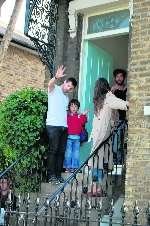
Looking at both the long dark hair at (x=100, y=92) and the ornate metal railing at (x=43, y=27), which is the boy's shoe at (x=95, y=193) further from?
the ornate metal railing at (x=43, y=27)

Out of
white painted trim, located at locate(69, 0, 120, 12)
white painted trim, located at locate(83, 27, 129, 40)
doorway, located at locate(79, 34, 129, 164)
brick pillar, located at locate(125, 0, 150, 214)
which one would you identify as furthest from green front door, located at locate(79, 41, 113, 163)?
brick pillar, located at locate(125, 0, 150, 214)

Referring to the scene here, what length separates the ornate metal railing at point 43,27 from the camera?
10539 millimetres

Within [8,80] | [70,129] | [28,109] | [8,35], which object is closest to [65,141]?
[70,129]

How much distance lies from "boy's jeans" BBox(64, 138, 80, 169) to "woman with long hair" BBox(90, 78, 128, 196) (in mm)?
718

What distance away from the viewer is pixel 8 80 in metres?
18.0

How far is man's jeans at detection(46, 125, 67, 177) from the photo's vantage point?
28.2 feet

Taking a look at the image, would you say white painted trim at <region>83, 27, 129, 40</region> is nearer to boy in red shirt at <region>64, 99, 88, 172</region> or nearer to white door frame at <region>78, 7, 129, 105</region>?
white door frame at <region>78, 7, 129, 105</region>

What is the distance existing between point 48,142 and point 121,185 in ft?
4.95

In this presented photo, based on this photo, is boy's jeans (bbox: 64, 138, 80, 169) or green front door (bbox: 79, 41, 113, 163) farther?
green front door (bbox: 79, 41, 113, 163)

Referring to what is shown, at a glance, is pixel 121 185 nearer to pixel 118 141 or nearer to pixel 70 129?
pixel 118 141

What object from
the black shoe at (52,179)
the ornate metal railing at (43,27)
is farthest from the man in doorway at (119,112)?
the ornate metal railing at (43,27)

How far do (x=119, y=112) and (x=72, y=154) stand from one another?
1.09 meters

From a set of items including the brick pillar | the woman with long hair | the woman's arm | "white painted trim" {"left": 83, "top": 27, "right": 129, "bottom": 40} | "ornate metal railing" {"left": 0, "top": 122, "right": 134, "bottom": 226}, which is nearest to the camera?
the brick pillar

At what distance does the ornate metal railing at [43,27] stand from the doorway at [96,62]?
718mm
